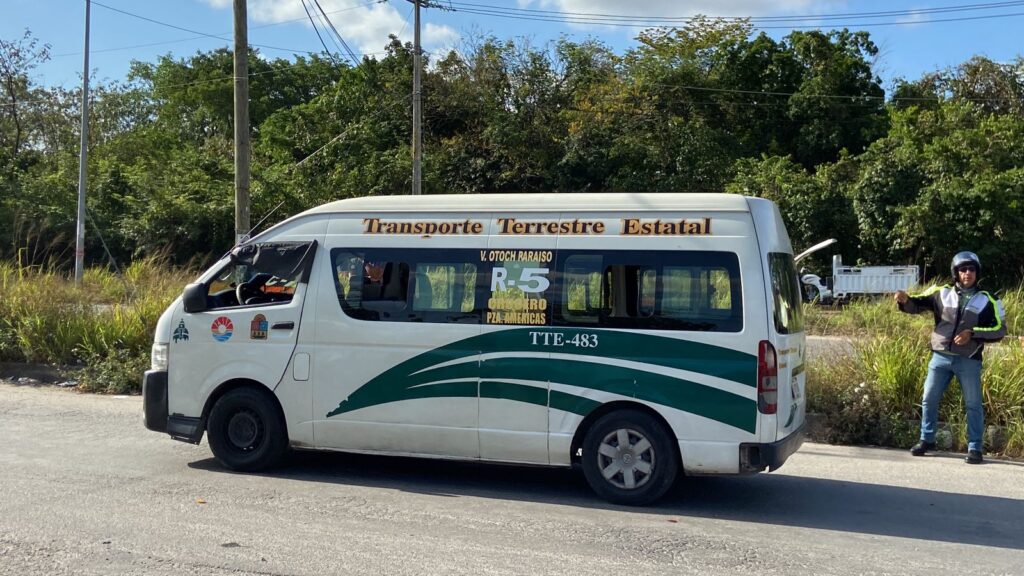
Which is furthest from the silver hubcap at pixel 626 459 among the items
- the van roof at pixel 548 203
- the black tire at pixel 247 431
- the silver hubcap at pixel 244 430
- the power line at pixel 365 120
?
the power line at pixel 365 120

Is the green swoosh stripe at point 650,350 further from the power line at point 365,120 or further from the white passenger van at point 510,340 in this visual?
the power line at point 365,120

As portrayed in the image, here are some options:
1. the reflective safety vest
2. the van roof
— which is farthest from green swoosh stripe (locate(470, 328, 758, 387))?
the reflective safety vest

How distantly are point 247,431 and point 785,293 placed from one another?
14.3 ft

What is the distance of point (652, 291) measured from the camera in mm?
6281

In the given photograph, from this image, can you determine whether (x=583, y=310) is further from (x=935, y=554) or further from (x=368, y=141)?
(x=368, y=141)

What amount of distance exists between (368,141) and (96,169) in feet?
39.2

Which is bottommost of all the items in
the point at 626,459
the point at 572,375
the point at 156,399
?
the point at 626,459

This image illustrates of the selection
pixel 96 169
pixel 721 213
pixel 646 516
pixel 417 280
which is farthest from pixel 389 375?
pixel 96 169

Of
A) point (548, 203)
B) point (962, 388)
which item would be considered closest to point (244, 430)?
point (548, 203)

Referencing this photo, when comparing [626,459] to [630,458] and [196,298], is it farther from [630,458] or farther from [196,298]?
[196,298]

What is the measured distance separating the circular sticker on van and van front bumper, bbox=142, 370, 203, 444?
60cm

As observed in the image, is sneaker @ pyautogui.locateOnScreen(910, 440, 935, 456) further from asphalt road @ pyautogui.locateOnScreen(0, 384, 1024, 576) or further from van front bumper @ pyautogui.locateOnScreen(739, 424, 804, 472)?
van front bumper @ pyautogui.locateOnScreen(739, 424, 804, 472)

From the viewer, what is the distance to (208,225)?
3262cm

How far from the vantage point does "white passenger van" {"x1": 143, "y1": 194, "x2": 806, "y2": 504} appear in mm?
6105
